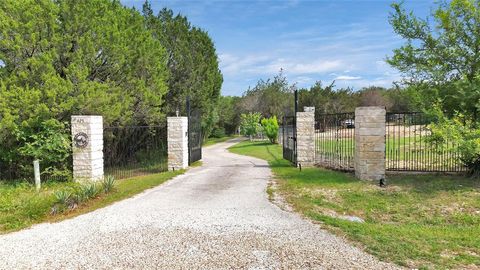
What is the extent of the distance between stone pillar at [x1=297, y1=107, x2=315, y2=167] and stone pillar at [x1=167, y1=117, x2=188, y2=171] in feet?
14.4

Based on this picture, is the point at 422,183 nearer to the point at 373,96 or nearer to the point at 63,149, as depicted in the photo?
the point at 63,149

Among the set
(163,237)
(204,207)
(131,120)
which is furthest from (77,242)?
(131,120)

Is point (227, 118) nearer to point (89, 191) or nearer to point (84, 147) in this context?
point (84, 147)

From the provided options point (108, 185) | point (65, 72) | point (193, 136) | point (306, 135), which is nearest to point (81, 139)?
point (108, 185)

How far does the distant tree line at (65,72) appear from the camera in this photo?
1085 centimetres

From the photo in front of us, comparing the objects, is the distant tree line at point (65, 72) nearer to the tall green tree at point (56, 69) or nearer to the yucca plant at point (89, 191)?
the tall green tree at point (56, 69)

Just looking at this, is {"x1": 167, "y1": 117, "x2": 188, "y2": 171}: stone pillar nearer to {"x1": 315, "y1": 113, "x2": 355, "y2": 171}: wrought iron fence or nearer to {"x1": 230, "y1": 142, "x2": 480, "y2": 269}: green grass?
{"x1": 230, "y1": 142, "x2": 480, "y2": 269}: green grass

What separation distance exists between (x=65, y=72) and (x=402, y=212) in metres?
10.8

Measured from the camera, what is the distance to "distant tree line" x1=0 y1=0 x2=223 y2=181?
10.9 metres

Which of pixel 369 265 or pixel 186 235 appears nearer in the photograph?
pixel 369 265

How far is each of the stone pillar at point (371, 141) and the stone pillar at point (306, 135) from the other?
9.63ft

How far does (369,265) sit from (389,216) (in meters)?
3.28

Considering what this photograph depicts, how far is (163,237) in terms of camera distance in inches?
222

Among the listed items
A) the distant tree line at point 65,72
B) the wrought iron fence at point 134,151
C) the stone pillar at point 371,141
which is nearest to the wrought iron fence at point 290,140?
the stone pillar at point 371,141
